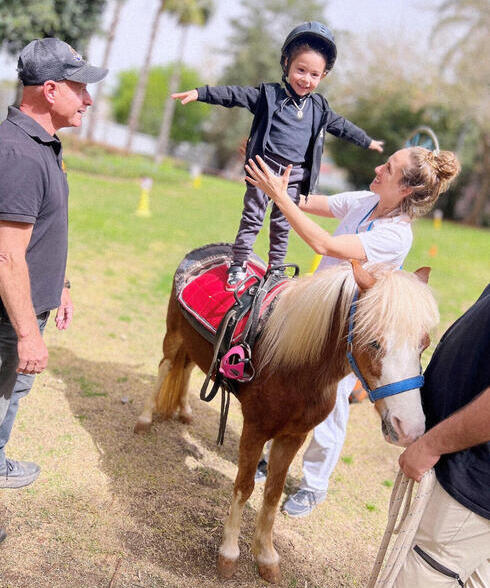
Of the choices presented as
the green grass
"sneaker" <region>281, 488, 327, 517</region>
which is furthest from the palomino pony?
the green grass

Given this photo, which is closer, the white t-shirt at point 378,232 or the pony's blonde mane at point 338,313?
the pony's blonde mane at point 338,313

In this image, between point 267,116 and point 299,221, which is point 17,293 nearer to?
point 299,221

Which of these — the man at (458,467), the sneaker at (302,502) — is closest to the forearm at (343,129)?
the man at (458,467)

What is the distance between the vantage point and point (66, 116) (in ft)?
8.69

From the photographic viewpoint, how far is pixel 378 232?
2.93 m

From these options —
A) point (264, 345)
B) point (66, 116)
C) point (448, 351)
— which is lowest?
point (264, 345)

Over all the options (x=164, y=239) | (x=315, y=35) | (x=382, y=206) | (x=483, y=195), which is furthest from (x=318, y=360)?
(x=483, y=195)

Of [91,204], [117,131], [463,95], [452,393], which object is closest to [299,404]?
[452,393]

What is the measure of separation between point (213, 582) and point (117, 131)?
5324 centimetres

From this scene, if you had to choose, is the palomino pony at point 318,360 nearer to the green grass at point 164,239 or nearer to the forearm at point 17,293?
the forearm at point 17,293

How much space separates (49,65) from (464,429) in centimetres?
236

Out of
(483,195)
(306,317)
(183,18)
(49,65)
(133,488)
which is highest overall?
(183,18)

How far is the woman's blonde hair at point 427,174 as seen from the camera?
9.38ft

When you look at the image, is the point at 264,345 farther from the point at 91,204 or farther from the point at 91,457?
the point at 91,204
